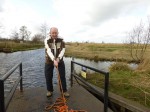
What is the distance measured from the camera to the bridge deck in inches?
220

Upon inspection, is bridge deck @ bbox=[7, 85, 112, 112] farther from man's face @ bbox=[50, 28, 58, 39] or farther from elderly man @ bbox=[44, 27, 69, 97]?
man's face @ bbox=[50, 28, 58, 39]

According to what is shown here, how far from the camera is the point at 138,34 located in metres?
20.7

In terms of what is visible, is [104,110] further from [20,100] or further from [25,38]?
[25,38]

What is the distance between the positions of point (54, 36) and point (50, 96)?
1.86 meters

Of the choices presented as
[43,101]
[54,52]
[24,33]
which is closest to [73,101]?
[43,101]

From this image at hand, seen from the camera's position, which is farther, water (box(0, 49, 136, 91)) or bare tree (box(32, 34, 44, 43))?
bare tree (box(32, 34, 44, 43))

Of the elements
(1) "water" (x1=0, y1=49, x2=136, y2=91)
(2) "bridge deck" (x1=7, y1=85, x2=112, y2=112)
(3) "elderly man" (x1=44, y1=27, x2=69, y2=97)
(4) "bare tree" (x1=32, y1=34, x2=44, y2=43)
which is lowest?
(1) "water" (x1=0, y1=49, x2=136, y2=91)

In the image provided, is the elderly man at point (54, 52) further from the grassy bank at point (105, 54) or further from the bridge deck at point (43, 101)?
the grassy bank at point (105, 54)

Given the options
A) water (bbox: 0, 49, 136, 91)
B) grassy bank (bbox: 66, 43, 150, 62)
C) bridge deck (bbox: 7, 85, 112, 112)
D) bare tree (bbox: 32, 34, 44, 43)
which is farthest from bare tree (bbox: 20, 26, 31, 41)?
bridge deck (bbox: 7, 85, 112, 112)

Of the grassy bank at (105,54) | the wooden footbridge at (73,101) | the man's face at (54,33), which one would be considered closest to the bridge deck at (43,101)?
the wooden footbridge at (73,101)

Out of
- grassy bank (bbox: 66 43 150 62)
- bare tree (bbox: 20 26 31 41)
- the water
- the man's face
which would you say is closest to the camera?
the man's face

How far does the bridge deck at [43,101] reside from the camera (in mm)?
5598

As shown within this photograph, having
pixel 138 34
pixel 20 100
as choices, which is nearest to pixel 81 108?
pixel 20 100

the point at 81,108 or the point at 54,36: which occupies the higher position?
the point at 54,36
